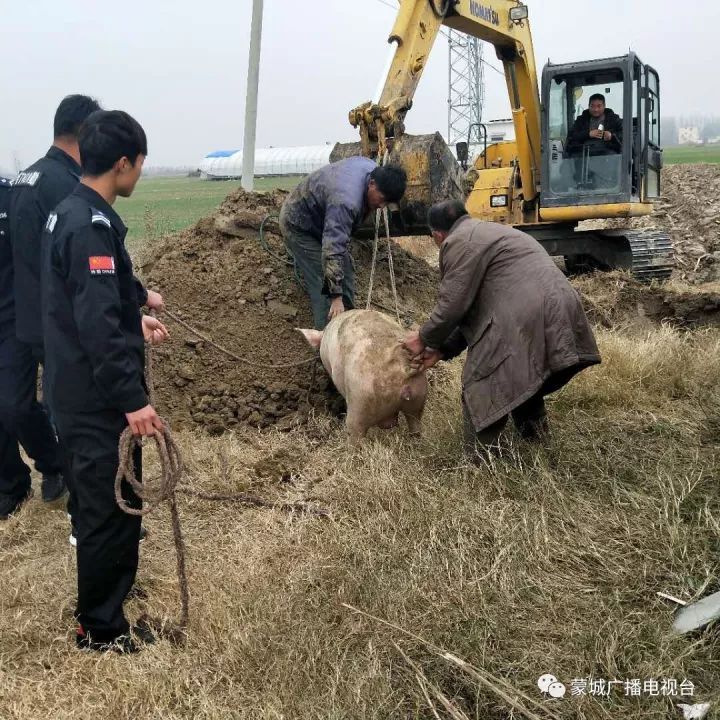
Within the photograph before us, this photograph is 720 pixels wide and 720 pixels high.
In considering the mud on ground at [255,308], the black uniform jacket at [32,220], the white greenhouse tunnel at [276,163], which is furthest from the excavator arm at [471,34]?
the white greenhouse tunnel at [276,163]

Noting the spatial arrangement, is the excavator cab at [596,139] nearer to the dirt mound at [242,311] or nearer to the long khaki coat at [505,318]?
the dirt mound at [242,311]

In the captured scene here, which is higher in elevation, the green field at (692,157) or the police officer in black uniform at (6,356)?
the green field at (692,157)

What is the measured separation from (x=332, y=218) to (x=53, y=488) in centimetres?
297

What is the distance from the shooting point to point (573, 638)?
2.90m

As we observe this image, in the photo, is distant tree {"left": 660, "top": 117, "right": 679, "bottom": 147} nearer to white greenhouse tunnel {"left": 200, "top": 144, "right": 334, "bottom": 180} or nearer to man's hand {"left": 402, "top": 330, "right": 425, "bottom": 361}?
white greenhouse tunnel {"left": 200, "top": 144, "right": 334, "bottom": 180}

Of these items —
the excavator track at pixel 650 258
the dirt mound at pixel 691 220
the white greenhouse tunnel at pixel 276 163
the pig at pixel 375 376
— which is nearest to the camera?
the pig at pixel 375 376

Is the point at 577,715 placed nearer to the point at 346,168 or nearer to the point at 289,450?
the point at 289,450

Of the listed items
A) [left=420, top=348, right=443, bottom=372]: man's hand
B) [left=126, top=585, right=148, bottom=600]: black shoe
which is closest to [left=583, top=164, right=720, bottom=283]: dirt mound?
[left=420, top=348, right=443, bottom=372]: man's hand

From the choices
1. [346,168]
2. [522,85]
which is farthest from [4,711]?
[522,85]

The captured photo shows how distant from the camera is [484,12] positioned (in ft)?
29.5

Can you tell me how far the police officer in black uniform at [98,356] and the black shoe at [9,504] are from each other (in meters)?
1.94

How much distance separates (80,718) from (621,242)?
33.0ft

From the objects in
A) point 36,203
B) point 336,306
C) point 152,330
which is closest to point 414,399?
point 336,306

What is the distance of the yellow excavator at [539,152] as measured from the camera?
303 inches
